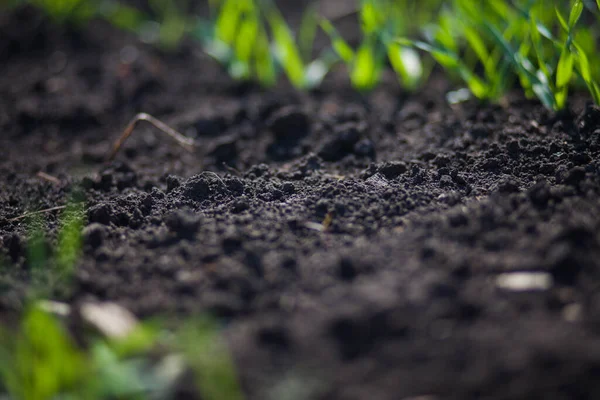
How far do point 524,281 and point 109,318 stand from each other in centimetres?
99

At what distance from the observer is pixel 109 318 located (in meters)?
1.32

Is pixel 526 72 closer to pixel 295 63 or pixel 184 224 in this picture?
pixel 295 63

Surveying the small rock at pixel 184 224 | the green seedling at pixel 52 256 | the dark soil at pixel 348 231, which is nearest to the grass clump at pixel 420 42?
the dark soil at pixel 348 231

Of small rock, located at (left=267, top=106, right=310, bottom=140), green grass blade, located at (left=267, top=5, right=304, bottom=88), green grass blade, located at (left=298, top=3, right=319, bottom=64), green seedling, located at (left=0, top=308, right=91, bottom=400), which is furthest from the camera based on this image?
green grass blade, located at (left=298, top=3, right=319, bottom=64)

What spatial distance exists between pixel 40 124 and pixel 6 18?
4.68ft

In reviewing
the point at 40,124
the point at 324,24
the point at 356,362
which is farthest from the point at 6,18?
the point at 356,362

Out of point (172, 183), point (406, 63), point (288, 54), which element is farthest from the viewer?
point (288, 54)

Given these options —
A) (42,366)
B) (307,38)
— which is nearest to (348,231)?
(42,366)

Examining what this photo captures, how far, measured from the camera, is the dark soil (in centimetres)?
117

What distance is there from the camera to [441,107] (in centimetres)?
246

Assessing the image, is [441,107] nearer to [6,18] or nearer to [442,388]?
[442,388]

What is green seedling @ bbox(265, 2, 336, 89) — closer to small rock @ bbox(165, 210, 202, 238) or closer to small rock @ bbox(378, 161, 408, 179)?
small rock @ bbox(378, 161, 408, 179)

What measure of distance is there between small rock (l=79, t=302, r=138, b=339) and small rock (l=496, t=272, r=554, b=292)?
2.89ft

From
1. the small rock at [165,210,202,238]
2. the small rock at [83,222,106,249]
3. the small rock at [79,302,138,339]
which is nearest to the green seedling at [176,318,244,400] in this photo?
the small rock at [79,302,138,339]
